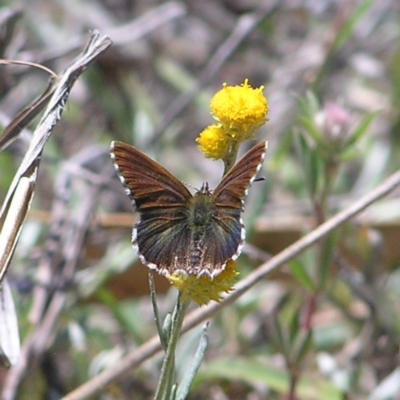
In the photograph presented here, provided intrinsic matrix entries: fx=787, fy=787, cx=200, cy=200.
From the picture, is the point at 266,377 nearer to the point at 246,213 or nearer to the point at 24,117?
the point at 246,213

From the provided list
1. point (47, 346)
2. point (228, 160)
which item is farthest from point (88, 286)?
point (228, 160)

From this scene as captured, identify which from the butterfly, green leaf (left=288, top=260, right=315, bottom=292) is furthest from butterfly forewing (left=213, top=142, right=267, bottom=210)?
green leaf (left=288, top=260, right=315, bottom=292)

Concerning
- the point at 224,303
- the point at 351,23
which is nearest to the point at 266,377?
the point at 224,303

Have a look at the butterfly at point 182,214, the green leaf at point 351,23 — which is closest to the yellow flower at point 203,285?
the butterfly at point 182,214

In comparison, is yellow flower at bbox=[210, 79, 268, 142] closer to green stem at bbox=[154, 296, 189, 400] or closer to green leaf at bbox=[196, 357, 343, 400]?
green stem at bbox=[154, 296, 189, 400]

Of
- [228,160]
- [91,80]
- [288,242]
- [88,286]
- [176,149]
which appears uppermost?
[91,80]

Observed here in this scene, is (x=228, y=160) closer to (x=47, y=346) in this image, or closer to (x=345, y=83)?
(x=47, y=346)
